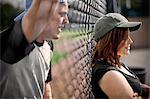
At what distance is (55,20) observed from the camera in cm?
72

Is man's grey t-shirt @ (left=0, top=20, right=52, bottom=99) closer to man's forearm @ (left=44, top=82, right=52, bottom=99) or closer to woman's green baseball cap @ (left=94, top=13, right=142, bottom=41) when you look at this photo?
man's forearm @ (left=44, top=82, right=52, bottom=99)

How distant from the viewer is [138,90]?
101cm

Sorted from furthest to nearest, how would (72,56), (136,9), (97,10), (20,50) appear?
1. (136,9)
2. (97,10)
3. (72,56)
4. (20,50)

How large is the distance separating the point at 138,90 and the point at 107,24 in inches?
9.3

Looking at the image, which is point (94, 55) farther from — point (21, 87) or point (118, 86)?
point (21, 87)

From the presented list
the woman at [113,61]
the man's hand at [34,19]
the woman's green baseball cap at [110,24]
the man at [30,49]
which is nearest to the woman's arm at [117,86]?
the woman at [113,61]

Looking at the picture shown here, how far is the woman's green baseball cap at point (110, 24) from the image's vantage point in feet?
3.23

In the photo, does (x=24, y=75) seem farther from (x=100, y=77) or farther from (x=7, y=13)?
(x=100, y=77)

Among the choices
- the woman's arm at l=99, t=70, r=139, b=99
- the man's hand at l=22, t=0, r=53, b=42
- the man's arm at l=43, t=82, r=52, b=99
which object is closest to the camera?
the man's hand at l=22, t=0, r=53, b=42

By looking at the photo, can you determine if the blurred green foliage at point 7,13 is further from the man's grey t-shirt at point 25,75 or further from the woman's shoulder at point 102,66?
the woman's shoulder at point 102,66

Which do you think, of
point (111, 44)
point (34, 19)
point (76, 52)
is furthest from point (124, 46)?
point (34, 19)

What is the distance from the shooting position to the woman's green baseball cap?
0.98 metres

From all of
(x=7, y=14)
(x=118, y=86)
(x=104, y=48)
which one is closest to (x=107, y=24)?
(x=104, y=48)

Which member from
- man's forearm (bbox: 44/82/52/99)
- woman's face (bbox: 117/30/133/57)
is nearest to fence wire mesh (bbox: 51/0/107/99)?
man's forearm (bbox: 44/82/52/99)
